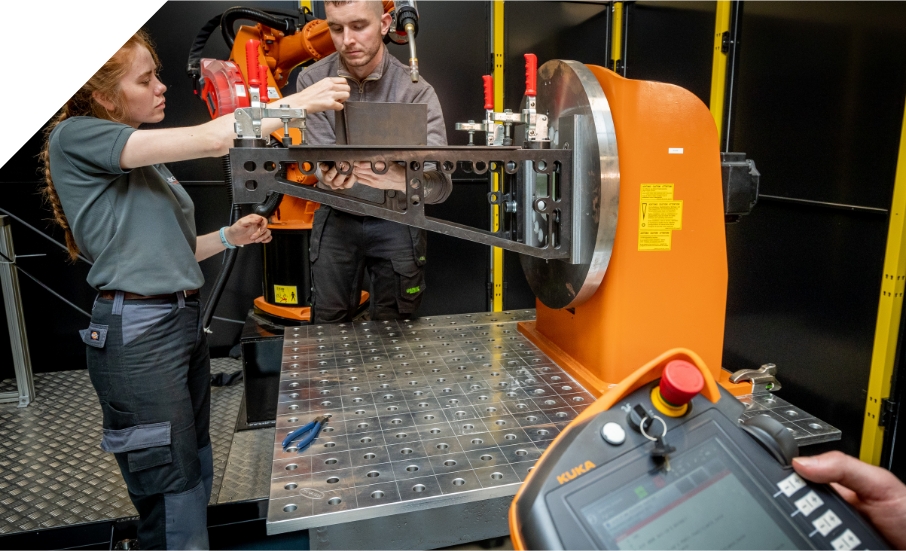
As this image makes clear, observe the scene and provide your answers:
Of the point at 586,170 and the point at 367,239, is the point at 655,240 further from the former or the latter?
the point at 367,239

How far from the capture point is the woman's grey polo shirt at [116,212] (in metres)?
1.11

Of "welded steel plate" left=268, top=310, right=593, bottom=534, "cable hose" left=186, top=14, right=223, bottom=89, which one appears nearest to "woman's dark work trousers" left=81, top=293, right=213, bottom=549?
"welded steel plate" left=268, top=310, right=593, bottom=534

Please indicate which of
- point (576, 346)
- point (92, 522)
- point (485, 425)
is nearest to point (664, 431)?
point (485, 425)

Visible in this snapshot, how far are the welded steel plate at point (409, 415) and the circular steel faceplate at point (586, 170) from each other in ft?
0.75

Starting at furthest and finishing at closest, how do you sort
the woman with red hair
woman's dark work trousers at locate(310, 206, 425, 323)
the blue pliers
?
1. woman's dark work trousers at locate(310, 206, 425, 323)
2. the woman with red hair
3. the blue pliers

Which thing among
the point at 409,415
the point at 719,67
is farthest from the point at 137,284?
the point at 719,67

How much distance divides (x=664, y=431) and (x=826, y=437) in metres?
0.60

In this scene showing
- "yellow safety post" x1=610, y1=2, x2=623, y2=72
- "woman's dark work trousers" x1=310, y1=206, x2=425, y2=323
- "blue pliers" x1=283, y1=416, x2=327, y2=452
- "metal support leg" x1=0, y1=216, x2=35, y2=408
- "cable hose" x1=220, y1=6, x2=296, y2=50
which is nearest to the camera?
"blue pliers" x1=283, y1=416, x2=327, y2=452

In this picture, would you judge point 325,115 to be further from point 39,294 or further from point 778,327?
point 39,294

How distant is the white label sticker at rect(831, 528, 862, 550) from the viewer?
0.52 metres

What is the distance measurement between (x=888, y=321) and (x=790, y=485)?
150 centimetres

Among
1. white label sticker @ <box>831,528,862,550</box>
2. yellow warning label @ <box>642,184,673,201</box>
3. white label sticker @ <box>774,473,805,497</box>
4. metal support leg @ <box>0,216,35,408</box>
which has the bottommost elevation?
metal support leg @ <box>0,216,35,408</box>

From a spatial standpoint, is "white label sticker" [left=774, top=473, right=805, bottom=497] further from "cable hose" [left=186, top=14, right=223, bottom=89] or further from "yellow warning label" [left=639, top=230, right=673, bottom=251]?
"cable hose" [left=186, top=14, right=223, bottom=89]

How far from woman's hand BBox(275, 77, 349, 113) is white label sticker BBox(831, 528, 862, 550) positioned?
3.06 feet
